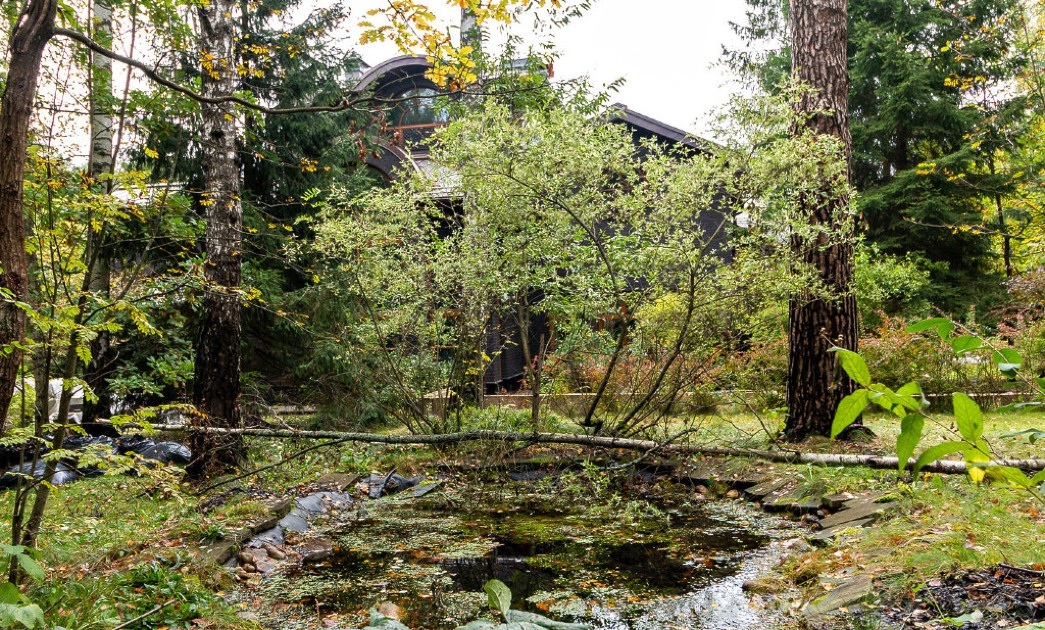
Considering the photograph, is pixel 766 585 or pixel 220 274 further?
pixel 220 274

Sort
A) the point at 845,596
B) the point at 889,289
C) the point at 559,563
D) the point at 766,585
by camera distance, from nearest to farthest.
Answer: the point at 845,596 < the point at 766,585 < the point at 559,563 < the point at 889,289

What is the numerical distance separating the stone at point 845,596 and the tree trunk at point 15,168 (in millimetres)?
3772

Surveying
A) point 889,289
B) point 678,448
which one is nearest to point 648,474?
point 678,448

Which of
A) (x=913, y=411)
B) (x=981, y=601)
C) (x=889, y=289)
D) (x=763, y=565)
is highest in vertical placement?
(x=889, y=289)

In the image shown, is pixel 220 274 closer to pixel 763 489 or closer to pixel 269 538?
pixel 269 538

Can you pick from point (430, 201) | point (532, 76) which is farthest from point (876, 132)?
point (532, 76)

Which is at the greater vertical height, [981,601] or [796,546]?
[981,601]

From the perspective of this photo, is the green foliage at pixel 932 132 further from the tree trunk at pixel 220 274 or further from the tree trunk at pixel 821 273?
the tree trunk at pixel 220 274

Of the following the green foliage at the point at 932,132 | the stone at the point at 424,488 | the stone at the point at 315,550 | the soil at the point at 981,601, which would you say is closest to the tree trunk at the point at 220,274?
the stone at the point at 424,488

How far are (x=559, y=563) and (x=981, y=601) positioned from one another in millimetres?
2635

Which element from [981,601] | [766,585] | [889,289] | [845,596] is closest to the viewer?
[981,601]

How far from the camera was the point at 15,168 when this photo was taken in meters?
2.84

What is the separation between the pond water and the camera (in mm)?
3996

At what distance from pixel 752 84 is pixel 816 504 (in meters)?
15.7
